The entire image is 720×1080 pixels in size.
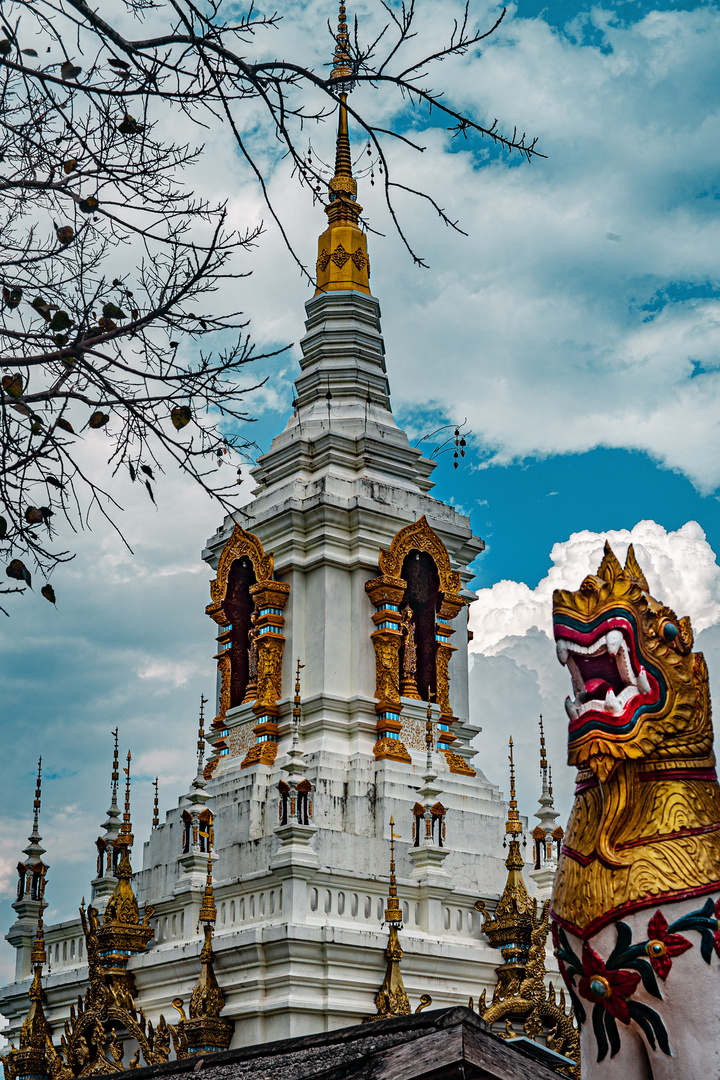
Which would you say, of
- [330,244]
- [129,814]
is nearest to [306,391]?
[330,244]

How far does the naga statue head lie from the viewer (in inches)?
320

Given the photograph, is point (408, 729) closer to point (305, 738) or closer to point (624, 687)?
point (305, 738)

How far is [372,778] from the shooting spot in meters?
21.9

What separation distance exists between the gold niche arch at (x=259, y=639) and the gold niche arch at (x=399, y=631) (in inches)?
65.9

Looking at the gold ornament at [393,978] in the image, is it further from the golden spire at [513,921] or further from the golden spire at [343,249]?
the golden spire at [343,249]

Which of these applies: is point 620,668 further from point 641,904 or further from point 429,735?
point 429,735

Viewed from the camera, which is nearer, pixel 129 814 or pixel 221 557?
pixel 129 814

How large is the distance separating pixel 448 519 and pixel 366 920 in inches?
344

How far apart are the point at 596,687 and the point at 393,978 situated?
439 inches

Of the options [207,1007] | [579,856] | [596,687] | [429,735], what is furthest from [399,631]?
[579,856]

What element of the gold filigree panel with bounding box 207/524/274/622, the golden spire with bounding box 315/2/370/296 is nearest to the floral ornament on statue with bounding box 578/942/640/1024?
the gold filigree panel with bounding box 207/524/274/622

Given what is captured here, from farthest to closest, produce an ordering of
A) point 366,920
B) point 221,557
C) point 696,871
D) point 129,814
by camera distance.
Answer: point 221,557, point 129,814, point 366,920, point 696,871

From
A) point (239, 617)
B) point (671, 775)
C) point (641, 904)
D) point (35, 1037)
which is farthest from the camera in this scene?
point (239, 617)

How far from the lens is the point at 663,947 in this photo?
24.8 feet
